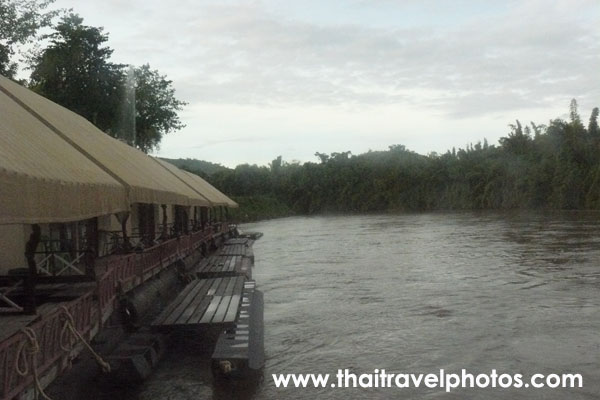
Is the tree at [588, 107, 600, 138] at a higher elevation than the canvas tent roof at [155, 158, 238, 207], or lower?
higher

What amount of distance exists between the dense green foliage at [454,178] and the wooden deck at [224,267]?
57.4 meters

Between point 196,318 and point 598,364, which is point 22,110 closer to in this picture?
point 196,318

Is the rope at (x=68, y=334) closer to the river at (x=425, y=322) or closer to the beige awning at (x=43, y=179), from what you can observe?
the beige awning at (x=43, y=179)

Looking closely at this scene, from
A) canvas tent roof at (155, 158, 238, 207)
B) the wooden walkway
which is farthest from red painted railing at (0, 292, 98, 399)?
canvas tent roof at (155, 158, 238, 207)

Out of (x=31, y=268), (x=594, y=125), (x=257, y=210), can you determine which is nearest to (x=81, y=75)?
(x=31, y=268)

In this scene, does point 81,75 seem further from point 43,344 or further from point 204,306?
point 43,344

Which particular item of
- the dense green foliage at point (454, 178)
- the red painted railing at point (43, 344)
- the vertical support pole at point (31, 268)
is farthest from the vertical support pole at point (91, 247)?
the dense green foliage at point (454, 178)

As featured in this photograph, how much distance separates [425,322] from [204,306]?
4.49 metres

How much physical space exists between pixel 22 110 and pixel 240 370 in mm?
4409

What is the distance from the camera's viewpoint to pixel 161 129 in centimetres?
4209

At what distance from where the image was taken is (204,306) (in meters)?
10.8

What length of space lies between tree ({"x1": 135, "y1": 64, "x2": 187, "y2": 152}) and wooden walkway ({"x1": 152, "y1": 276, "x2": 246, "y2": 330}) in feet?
89.6

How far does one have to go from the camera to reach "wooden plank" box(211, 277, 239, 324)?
9641 millimetres

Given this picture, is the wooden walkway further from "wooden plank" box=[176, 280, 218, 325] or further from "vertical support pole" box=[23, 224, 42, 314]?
"vertical support pole" box=[23, 224, 42, 314]
